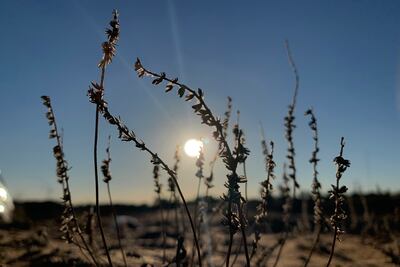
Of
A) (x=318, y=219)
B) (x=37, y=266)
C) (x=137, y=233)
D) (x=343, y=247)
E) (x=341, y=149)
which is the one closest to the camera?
(x=341, y=149)

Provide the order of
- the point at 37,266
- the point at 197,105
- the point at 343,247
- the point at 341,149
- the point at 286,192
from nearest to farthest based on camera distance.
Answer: the point at 197,105
the point at 341,149
the point at 286,192
the point at 37,266
the point at 343,247

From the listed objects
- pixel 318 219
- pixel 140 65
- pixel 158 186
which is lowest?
pixel 318 219

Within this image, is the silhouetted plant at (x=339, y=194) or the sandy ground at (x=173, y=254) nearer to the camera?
the silhouetted plant at (x=339, y=194)

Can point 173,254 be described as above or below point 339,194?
below

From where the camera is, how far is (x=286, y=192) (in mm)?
3945

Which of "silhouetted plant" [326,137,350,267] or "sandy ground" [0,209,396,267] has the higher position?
"silhouetted plant" [326,137,350,267]

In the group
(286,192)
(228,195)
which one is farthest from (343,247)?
(228,195)

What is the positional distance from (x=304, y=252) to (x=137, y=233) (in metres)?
5.06

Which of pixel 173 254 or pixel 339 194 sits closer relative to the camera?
pixel 339 194

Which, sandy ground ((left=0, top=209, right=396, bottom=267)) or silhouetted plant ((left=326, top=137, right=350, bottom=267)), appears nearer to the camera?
silhouetted plant ((left=326, top=137, right=350, bottom=267))

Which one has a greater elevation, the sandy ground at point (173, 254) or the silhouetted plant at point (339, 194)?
the silhouetted plant at point (339, 194)

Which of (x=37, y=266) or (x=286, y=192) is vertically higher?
(x=286, y=192)

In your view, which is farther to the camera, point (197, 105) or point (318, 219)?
point (318, 219)

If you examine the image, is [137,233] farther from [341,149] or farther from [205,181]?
[341,149]
